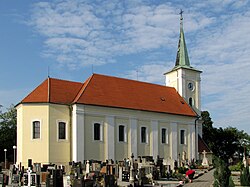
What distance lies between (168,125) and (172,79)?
7.85 m

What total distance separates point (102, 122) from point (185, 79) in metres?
13.9

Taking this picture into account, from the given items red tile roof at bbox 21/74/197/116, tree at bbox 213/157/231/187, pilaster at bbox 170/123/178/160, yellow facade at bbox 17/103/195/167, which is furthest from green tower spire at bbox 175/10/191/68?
tree at bbox 213/157/231/187

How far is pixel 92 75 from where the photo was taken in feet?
117

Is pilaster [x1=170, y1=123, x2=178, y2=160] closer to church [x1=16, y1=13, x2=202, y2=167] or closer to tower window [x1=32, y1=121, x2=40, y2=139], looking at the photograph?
church [x1=16, y1=13, x2=202, y2=167]

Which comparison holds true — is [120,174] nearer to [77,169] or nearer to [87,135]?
[77,169]

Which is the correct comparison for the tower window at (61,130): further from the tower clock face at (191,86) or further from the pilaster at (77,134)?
the tower clock face at (191,86)

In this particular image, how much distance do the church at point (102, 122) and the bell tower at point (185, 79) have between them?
1691mm

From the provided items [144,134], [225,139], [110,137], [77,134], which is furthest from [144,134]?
[225,139]

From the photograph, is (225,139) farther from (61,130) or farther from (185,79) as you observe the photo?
(61,130)

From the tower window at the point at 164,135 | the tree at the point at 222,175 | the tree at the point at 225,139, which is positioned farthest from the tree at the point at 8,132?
the tree at the point at 222,175

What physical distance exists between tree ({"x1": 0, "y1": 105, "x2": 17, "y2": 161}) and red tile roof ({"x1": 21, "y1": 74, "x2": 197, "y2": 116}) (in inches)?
711

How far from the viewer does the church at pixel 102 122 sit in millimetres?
31594

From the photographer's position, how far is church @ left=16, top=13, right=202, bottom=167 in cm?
3159

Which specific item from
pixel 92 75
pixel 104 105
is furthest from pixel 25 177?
pixel 92 75
